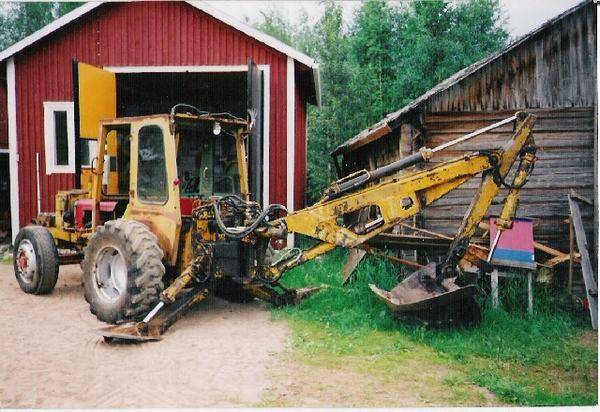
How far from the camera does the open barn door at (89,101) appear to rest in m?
7.70

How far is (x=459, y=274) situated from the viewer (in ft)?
17.2

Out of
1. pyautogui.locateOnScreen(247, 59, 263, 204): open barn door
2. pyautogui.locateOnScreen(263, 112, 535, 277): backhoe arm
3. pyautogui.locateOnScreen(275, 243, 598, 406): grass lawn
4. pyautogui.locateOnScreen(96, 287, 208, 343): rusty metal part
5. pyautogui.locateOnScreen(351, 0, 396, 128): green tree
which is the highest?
pyautogui.locateOnScreen(351, 0, 396, 128): green tree

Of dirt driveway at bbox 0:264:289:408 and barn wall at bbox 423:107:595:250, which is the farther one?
barn wall at bbox 423:107:595:250

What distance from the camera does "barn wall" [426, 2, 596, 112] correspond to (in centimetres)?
652

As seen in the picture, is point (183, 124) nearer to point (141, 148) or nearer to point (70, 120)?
point (141, 148)

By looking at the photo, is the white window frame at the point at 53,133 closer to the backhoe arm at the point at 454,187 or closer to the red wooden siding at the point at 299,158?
the red wooden siding at the point at 299,158

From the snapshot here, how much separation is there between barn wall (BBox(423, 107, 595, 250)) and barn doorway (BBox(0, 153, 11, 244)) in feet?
34.3

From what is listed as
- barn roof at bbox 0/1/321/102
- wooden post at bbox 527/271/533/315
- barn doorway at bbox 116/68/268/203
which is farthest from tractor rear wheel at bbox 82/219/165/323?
A: barn roof at bbox 0/1/321/102

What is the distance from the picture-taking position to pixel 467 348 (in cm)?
491

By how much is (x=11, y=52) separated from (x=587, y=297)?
1015 centimetres

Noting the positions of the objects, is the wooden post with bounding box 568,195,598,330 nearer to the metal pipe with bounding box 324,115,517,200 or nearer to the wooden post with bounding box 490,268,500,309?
the wooden post with bounding box 490,268,500,309

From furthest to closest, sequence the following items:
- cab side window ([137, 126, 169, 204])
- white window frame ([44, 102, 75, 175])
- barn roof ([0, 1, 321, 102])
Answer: white window frame ([44, 102, 75, 175]), barn roof ([0, 1, 321, 102]), cab side window ([137, 126, 169, 204])

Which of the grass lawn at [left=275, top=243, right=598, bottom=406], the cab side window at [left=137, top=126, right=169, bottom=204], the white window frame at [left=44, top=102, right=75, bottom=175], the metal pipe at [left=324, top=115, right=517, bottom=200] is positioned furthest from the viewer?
the white window frame at [left=44, top=102, right=75, bottom=175]

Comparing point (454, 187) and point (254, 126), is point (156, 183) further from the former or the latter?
point (254, 126)
